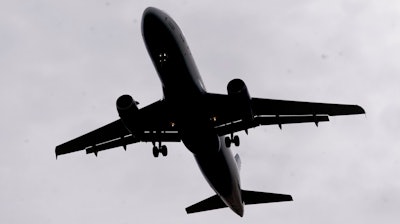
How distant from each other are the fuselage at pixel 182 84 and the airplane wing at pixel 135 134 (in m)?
1.14

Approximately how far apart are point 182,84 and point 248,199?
14246 mm

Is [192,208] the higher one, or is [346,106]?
[346,106]

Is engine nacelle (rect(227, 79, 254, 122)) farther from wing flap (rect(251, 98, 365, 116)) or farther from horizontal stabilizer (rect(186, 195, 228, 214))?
horizontal stabilizer (rect(186, 195, 228, 214))

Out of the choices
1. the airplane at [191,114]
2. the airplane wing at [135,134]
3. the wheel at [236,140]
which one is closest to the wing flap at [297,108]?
the airplane at [191,114]

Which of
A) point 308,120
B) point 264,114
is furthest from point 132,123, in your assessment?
point 308,120

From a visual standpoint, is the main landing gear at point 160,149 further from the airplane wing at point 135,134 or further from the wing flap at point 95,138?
the wing flap at point 95,138

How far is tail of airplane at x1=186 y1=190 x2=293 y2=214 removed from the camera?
39122mm

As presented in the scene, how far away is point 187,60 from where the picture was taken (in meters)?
29.0

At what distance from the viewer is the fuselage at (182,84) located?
91.7 feet

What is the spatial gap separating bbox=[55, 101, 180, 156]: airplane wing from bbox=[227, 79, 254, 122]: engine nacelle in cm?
406

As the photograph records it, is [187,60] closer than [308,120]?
Yes

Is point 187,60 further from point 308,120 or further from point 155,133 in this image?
point 308,120

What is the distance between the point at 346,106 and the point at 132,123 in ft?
37.3

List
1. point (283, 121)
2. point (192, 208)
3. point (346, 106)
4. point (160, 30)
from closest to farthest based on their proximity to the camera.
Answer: point (160, 30), point (346, 106), point (283, 121), point (192, 208)
